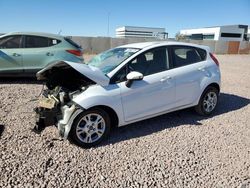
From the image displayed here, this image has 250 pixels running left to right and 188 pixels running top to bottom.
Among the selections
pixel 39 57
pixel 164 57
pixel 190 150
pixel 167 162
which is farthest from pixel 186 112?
pixel 39 57

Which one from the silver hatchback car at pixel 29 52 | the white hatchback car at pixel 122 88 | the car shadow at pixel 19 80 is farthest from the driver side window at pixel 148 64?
the car shadow at pixel 19 80

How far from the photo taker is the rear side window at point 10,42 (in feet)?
25.7

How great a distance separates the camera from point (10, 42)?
25.8 feet

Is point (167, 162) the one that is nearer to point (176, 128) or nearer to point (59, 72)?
point (176, 128)

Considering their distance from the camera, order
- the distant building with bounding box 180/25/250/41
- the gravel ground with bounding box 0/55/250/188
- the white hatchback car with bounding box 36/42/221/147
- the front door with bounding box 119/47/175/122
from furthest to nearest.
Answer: the distant building with bounding box 180/25/250/41 < the front door with bounding box 119/47/175/122 < the white hatchback car with bounding box 36/42/221/147 < the gravel ground with bounding box 0/55/250/188

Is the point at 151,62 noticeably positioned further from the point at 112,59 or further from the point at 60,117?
the point at 60,117

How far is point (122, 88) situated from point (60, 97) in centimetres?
99

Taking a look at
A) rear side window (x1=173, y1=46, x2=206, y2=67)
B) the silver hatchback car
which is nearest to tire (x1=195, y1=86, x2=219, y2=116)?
rear side window (x1=173, y1=46, x2=206, y2=67)

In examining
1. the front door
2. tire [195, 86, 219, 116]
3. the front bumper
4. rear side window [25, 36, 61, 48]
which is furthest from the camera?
rear side window [25, 36, 61, 48]

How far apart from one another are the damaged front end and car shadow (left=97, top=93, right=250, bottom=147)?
28.3 inches

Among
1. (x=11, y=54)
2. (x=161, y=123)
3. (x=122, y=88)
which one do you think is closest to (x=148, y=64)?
(x=122, y=88)

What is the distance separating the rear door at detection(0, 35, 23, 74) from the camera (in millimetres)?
7742

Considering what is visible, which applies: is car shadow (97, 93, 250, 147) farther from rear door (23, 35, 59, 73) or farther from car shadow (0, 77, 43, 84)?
car shadow (0, 77, 43, 84)

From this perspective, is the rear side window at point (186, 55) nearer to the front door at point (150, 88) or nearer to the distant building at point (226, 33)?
the front door at point (150, 88)
